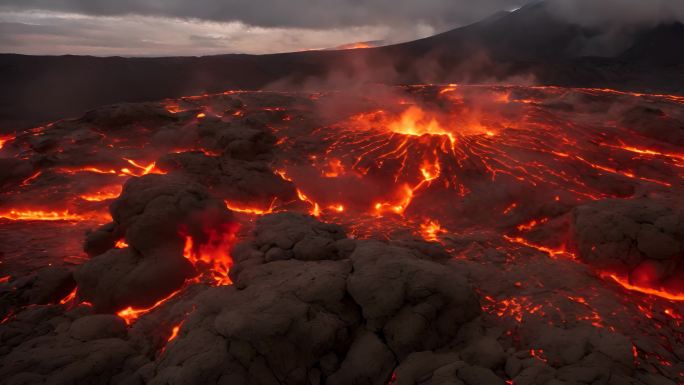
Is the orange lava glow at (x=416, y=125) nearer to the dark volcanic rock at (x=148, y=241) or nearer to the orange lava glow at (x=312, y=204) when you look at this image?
the orange lava glow at (x=312, y=204)

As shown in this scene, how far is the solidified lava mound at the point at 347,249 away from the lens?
4.86 metres

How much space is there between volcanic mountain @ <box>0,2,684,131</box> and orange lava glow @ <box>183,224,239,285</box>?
67.0 ft

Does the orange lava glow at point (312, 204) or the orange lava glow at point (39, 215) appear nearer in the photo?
the orange lava glow at point (39, 215)

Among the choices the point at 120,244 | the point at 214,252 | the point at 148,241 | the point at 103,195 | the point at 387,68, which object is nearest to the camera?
the point at 148,241

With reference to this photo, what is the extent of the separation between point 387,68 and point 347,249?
3765 cm

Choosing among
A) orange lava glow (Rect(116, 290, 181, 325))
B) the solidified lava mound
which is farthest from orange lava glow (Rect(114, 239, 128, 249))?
orange lava glow (Rect(116, 290, 181, 325))

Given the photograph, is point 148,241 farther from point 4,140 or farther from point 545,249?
point 4,140

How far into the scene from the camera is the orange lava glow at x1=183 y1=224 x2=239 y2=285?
7389mm

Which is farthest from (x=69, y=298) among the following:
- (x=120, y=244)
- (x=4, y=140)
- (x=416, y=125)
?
(x=416, y=125)

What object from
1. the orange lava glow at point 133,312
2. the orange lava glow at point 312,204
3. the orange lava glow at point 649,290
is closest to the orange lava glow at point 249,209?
the orange lava glow at point 312,204

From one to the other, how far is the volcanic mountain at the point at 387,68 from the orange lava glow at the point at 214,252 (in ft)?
67.0

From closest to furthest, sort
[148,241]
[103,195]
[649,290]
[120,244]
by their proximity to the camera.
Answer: [649,290], [148,241], [120,244], [103,195]

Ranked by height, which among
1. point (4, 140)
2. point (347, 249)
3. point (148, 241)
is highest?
point (4, 140)

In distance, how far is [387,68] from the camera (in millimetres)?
41562
